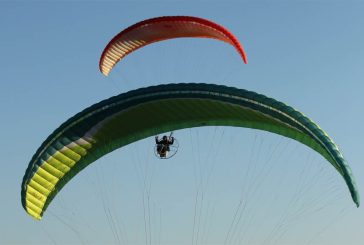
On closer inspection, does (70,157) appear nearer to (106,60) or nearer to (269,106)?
(106,60)

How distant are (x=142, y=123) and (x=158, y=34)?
3177mm

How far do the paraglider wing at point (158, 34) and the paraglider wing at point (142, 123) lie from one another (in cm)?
163

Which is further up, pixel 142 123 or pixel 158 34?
pixel 158 34

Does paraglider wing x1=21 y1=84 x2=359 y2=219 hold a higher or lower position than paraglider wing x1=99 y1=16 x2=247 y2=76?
lower

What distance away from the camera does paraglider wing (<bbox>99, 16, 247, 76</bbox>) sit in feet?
84.3

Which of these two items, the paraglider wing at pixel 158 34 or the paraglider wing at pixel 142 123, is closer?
the paraglider wing at pixel 142 123

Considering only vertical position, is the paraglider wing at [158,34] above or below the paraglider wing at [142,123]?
above

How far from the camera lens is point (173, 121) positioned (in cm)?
2727

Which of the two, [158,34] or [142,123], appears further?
[142,123]

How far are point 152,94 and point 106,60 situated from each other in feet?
8.35

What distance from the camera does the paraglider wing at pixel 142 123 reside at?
25.3 metres

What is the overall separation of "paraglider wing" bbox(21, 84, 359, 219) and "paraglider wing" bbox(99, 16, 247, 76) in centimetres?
163

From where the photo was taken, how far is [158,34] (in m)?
27.1

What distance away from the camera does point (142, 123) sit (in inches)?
1075
